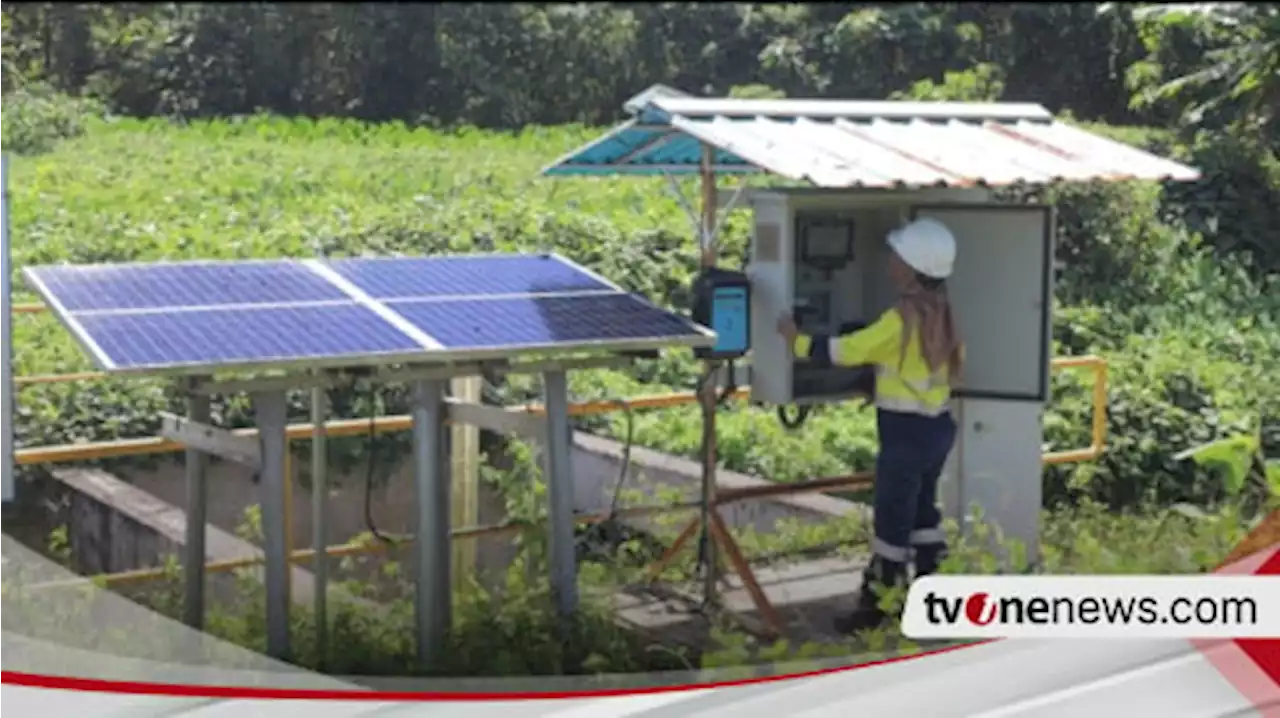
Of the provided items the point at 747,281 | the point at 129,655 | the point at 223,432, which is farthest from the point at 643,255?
the point at 129,655

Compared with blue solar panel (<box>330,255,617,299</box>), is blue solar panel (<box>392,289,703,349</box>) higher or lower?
lower

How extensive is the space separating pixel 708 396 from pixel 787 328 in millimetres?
240

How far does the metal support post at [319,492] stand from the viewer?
3287mm

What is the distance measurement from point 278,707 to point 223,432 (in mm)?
708

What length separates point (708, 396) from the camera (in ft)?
12.7

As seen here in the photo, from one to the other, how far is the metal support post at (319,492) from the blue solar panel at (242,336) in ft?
0.75

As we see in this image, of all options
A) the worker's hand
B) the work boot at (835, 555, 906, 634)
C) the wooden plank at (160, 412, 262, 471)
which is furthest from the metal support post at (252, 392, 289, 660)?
the worker's hand

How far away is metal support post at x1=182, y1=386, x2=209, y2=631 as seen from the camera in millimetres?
3168

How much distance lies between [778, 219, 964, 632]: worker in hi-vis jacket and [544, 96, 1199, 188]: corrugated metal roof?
256 mm

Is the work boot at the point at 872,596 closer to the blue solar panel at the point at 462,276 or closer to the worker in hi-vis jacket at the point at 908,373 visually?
the worker in hi-vis jacket at the point at 908,373

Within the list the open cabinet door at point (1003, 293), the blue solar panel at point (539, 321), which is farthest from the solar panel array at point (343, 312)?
the open cabinet door at point (1003, 293)

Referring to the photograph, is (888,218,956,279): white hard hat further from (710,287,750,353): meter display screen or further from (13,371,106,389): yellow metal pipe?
(13,371,106,389): yellow metal pipe

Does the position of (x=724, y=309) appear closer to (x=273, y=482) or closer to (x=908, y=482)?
(x=908, y=482)

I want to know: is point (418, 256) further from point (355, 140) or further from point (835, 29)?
point (835, 29)
